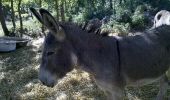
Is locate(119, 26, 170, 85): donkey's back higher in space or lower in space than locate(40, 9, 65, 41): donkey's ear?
lower

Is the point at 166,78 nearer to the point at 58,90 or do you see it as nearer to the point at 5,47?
the point at 58,90

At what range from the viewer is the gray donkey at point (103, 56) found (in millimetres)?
3434

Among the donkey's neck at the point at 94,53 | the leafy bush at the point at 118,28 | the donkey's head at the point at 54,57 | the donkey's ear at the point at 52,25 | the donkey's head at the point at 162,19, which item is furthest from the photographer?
the leafy bush at the point at 118,28

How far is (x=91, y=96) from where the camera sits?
544cm

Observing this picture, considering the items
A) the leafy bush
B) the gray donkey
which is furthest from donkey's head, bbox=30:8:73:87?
the leafy bush

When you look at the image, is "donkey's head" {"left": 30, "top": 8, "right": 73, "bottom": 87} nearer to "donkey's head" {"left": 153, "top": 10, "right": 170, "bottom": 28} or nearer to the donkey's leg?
the donkey's leg

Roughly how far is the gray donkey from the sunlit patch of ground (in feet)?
4.60

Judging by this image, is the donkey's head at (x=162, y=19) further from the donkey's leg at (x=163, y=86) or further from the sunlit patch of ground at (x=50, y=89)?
the donkey's leg at (x=163, y=86)

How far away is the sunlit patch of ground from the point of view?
545cm

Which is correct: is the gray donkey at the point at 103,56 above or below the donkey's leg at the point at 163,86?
above

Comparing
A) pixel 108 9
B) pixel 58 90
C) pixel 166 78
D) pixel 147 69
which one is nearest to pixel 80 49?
pixel 147 69

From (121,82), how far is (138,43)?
571 mm

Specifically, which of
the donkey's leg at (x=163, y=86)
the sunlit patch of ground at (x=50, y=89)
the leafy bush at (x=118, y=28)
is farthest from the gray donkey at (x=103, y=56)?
the leafy bush at (x=118, y=28)

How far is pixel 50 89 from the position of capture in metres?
5.83
